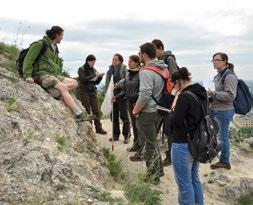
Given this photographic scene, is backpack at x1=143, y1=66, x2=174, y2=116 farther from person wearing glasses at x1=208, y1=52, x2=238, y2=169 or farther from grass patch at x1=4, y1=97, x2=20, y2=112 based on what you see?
grass patch at x1=4, y1=97, x2=20, y2=112

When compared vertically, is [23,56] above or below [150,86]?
above

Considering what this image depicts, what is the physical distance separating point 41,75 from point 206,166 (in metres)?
4.22

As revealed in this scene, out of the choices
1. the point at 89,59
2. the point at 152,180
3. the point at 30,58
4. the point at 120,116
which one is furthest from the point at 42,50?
the point at 152,180

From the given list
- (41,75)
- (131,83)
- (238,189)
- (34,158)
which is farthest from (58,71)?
(238,189)

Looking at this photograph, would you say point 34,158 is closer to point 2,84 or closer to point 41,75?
point 2,84

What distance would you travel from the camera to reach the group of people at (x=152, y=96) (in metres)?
6.10

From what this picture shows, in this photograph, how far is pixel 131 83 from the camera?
8836 millimetres

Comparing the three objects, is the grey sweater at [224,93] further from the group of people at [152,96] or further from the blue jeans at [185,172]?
the blue jeans at [185,172]

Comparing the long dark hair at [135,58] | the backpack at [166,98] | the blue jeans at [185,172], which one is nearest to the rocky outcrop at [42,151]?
the blue jeans at [185,172]

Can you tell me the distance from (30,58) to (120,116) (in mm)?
3033

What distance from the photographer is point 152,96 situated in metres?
7.44

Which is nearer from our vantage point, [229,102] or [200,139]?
[200,139]

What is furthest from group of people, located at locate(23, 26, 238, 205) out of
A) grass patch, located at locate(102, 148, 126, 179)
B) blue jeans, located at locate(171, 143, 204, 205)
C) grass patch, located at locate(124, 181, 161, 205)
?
grass patch, located at locate(102, 148, 126, 179)

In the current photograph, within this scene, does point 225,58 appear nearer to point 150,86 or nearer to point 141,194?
point 150,86
